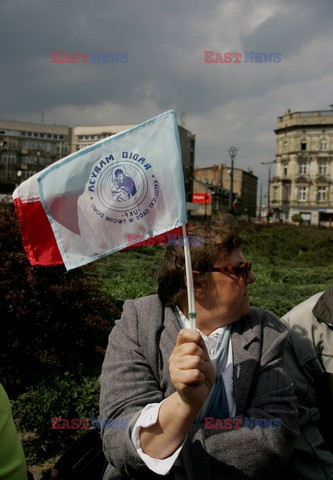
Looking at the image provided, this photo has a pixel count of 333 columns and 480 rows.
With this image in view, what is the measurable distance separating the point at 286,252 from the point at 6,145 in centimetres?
8823

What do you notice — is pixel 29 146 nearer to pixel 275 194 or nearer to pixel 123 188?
pixel 275 194

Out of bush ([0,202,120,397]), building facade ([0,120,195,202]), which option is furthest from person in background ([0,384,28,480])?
building facade ([0,120,195,202])

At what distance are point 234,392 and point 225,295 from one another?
1.40ft

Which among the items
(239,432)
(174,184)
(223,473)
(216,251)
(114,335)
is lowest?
(223,473)

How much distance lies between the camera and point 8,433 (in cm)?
164

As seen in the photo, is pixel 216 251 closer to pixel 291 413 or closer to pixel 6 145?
pixel 291 413

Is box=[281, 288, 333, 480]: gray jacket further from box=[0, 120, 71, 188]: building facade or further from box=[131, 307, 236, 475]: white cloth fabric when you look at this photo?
box=[0, 120, 71, 188]: building facade

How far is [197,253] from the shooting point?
7.18 ft

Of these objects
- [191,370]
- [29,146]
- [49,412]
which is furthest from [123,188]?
[29,146]

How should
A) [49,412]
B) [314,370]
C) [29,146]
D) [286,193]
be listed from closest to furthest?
[314,370] < [49,412] < [286,193] < [29,146]

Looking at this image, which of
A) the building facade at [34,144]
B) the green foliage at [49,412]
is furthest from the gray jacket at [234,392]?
the building facade at [34,144]

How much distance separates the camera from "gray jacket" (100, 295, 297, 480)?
188 cm

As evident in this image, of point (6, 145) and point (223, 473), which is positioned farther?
point (6, 145)

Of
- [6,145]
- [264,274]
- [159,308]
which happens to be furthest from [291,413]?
[6,145]
